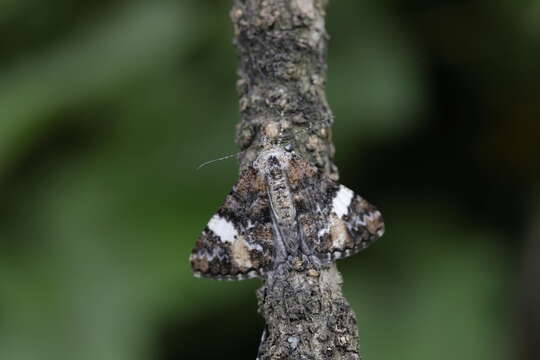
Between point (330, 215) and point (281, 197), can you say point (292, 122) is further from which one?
point (330, 215)

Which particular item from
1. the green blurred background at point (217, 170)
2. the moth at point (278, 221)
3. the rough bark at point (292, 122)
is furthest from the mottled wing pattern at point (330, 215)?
the green blurred background at point (217, 170)

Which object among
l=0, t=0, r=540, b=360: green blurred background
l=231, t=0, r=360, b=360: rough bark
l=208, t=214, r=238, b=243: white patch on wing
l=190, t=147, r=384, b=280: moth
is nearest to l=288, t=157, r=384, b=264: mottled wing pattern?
l=190, t=147, r=384, b=280: moth

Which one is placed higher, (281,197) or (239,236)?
(281,197)

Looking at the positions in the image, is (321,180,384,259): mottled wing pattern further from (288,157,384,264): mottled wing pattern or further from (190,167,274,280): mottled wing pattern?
(190,167,274,280): mottled wing pattern

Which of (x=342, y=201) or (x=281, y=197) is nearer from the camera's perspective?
(x=281, y=197)

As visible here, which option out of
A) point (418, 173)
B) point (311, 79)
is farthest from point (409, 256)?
point (311, 79)

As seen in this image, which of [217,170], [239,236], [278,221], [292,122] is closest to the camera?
[292,122]

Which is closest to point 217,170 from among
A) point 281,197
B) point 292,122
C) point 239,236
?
point 239,236
